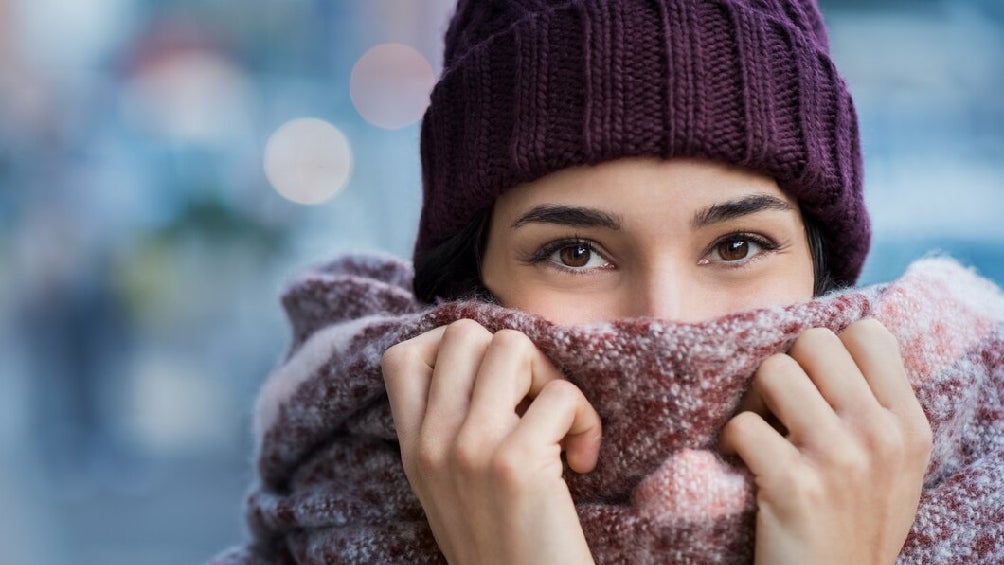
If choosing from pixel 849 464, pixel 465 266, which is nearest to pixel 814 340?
pixel 849 464

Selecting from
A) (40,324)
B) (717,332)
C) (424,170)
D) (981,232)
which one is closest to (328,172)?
(40,324)

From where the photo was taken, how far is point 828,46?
4.68ft

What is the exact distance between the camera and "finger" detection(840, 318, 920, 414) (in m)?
1.04

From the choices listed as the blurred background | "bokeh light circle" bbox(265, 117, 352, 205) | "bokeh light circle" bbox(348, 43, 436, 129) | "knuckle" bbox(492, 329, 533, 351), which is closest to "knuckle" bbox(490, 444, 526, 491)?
"knuckle" bbox(492, 329, 533, 351)

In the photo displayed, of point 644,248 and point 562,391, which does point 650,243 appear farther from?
point 562,391

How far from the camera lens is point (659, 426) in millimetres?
1088

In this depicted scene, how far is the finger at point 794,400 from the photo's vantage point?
1009 mm

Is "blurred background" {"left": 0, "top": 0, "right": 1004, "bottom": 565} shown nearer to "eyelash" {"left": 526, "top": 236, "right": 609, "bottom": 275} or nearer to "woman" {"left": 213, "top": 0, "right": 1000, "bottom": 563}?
"woman" {"left": 213, "top": 0, "right": 1000, "bottom": 563}

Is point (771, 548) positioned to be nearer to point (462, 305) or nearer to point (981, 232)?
point (462, 305)

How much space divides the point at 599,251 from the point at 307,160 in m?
7.50

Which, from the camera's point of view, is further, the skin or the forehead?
the forehead

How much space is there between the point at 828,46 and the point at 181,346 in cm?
A: 701

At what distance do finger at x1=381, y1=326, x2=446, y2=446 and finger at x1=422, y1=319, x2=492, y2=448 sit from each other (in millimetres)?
21

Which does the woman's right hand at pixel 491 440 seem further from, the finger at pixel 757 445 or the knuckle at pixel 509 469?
the finger at pixel 757 445
